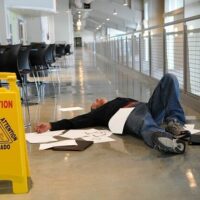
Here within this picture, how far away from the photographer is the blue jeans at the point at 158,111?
306cm

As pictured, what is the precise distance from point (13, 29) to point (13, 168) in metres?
10.4

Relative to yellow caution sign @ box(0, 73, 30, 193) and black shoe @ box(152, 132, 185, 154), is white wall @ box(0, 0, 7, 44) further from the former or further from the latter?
yellow caution sign @ box(0, 73, 30, 193)

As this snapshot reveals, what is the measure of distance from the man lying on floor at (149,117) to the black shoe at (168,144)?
29 mm

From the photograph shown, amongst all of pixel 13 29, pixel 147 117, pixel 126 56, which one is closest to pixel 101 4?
pixel 13 29

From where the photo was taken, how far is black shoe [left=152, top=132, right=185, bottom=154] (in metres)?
2.69

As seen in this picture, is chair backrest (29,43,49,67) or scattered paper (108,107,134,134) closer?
scattered paper (108,107,134,134)

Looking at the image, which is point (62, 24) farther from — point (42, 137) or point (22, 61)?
point (42, 137)

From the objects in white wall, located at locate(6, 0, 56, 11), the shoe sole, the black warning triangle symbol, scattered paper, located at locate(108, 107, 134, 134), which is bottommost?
the shoe sole

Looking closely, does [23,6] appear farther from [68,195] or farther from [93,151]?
[68,195]

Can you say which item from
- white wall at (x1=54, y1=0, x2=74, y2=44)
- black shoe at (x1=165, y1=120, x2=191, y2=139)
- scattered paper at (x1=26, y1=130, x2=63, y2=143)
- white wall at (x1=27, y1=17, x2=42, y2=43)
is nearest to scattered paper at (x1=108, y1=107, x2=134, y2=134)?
black shoe at (x1=165, y1=120, x2=191, y2=139)

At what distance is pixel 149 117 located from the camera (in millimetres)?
3098

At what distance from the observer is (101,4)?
23250mm

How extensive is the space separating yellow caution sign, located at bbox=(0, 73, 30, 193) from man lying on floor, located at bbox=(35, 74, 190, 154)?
3.28 feet

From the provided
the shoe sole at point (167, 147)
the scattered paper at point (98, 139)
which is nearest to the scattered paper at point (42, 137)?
the scattered paper at point (98, 139)
